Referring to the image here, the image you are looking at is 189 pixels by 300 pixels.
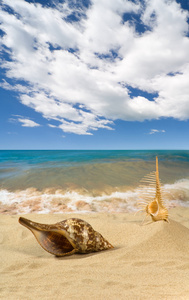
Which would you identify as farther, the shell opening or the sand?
the shell opening

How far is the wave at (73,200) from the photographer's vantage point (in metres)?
5.40

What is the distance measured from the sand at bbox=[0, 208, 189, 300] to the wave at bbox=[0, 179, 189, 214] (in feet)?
7.23

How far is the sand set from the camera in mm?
1493

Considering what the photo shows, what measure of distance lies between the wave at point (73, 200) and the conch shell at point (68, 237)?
271 cm

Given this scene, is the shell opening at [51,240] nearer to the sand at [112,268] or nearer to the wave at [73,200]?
the sand at [112,268]

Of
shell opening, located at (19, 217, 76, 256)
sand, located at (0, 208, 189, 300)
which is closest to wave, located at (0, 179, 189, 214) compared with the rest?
sand, located at (0, 208, 189, 300)

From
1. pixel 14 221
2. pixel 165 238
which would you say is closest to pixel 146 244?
pixel 165 238

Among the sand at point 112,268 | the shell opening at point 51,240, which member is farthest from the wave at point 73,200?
the shell opening at point 51,240

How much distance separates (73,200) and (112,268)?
4.33 m

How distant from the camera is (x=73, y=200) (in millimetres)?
6188

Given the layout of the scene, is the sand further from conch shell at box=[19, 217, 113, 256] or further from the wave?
the wave

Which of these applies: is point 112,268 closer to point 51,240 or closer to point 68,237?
point 68,237

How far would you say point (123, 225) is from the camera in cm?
324

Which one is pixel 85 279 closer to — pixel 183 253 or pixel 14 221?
pixel 183 253
